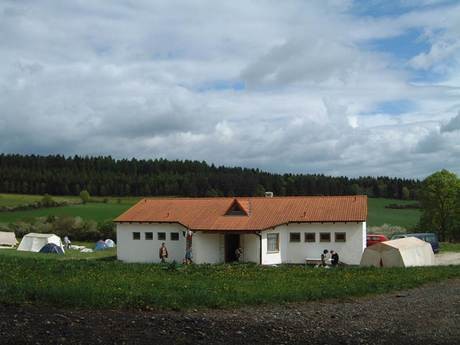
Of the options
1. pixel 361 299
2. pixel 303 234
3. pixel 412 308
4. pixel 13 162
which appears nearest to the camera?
pixel 412 308

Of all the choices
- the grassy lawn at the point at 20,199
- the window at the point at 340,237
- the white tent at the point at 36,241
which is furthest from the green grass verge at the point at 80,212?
the window at the point at 340,237

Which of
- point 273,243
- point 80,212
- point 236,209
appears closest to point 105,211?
point 80,212

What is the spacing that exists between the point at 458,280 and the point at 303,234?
15933 mm

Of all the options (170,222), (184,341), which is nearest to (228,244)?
(170,222)

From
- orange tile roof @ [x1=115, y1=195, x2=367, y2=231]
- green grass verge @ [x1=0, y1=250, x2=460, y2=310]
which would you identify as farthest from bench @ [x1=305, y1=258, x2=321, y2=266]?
green grass verge @ [x1=0, y1=250, x2=460, y2=310]

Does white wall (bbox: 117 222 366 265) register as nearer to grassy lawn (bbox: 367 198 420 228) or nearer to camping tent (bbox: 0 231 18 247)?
camping tent (bbox: 0 231 18 247)

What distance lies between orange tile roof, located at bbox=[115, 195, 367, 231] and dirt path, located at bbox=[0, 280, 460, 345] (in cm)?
2371

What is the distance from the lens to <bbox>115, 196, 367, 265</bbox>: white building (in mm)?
43000

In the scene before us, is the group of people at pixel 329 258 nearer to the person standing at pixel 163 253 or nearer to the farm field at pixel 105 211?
the person standing at pixel 163 253

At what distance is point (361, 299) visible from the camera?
21.7 meters

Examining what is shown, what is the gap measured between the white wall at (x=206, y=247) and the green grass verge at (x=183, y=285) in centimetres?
1214

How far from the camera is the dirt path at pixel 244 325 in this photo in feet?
43.1

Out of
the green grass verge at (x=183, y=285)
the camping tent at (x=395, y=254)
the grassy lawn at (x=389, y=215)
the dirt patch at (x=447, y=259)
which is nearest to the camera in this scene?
the green grass verge at (x=183, y=285)

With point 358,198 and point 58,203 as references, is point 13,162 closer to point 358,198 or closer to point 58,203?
point 58,203
